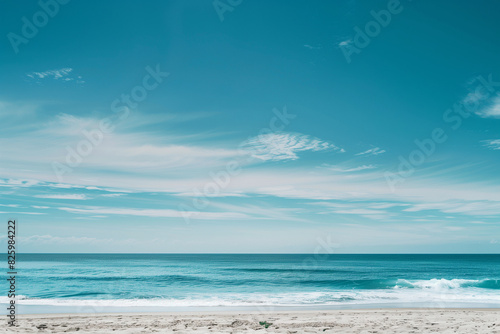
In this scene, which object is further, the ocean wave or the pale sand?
the ocean wave

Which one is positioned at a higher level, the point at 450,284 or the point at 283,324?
the point at 283,324

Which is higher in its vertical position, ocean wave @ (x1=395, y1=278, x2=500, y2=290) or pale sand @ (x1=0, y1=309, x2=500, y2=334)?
pale sand @ (x1=0, y1=309, x2=500, y2=334)

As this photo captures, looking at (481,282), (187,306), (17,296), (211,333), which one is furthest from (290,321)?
(481,282)

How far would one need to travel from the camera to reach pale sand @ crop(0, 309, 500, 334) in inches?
467

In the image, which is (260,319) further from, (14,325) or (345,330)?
(14,325)

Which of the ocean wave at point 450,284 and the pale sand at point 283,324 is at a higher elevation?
the pale sand at point 283,324

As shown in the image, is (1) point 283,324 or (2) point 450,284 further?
(2) point 450,284

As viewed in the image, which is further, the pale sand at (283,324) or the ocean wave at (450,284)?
the ocean wave at (450,284)

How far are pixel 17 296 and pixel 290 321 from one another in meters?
19.2

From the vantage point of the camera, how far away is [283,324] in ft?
42.8

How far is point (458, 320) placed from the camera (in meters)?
13.9

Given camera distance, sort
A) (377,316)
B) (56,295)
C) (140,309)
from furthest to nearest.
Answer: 1. (56,295)
2. (140,309)
3. (377,316)

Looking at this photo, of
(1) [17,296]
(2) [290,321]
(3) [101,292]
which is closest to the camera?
(2) [290,321]

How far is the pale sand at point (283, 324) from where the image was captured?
38.9 ft
